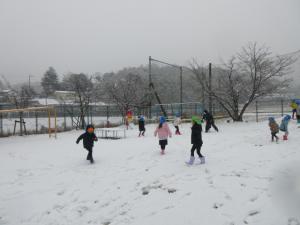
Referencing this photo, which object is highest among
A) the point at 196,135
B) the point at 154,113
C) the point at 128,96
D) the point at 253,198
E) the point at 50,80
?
the point at 50,80

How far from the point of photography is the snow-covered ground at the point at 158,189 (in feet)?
16.6

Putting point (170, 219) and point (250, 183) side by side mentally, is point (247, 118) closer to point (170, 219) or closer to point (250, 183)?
point (250, 183)

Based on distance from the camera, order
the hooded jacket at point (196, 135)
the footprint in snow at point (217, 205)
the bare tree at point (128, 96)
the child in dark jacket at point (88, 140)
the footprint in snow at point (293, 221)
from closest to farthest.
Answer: the footprint in snow at point (293, 221), the footprint in snow at point (217, 205), the hooded jacket at point (196, 135), the child in dark jacket at point (88, 140), the bare tree at point (128, 96)

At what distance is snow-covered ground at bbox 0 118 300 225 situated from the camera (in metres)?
5.07

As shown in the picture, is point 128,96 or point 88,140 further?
point 128,96

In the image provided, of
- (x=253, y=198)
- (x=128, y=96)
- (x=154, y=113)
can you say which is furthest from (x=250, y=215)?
(x=128, y=96)

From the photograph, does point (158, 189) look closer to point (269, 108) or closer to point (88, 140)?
point (88, 140)

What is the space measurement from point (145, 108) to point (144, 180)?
71.1ft

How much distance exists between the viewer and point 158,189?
6430 mm

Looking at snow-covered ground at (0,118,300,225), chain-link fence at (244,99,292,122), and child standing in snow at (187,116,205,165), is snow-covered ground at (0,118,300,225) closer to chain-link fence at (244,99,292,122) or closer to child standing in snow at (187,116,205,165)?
child standing in snow at (187,116,205,165)

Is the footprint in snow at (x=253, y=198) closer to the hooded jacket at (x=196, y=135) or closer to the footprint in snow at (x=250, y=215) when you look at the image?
the footprint in snow at (x=250, y=215)

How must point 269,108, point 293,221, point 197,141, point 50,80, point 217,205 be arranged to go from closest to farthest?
point 293,221
point 217,205
point 197,141
point 269,108
point 50,80

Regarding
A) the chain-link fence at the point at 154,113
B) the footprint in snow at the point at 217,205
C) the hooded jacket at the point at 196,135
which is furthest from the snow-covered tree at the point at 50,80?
the footprint in snow at the point at 217,205

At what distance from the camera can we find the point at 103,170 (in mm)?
8742
